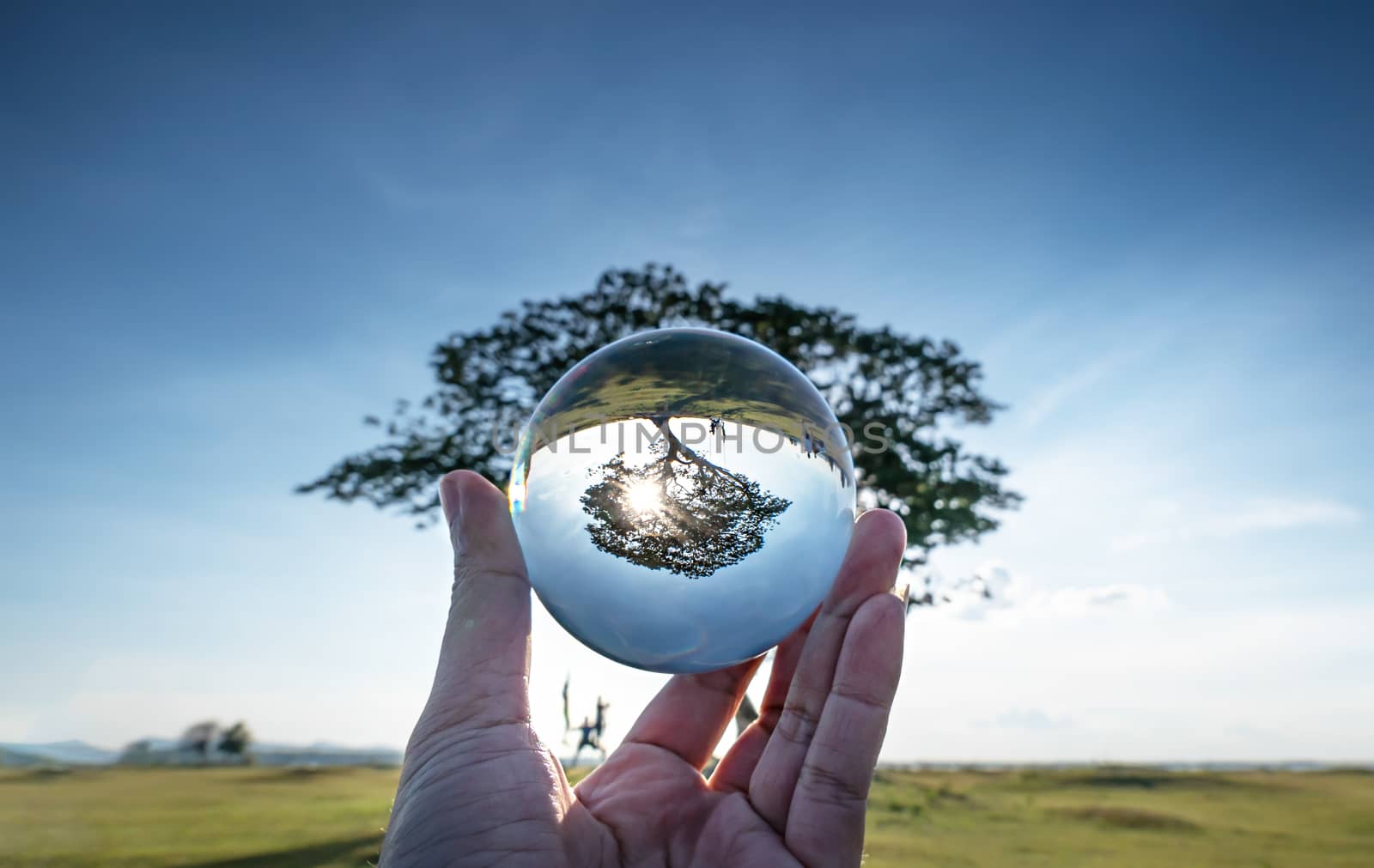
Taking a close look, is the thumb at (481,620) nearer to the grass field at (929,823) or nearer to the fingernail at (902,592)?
the fingernail at (902,592)

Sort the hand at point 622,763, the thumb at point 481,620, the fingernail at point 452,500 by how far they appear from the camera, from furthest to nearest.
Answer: the fingernail at point 452,500, the thumb at point 481,620, the hand at point 622,763

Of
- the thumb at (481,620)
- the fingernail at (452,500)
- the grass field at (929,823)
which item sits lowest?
the grass field at (929,823)

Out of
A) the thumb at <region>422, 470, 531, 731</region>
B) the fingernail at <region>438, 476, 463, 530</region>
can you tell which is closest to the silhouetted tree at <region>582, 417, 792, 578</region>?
the thumb at <region>422, 470, 531, 731</region>

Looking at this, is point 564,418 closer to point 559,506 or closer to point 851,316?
point 559,506

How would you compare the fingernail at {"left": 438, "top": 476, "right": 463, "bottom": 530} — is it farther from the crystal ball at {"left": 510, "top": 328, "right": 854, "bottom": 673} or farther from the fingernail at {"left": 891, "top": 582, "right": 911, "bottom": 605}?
the fingernail at {"left": 891, "top": 582, "right": 911, "bottom": 605}

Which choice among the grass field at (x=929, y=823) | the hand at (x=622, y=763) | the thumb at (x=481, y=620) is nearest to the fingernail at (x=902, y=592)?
the hand at (x=622, y=763)

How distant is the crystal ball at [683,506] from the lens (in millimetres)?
3551

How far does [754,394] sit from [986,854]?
13.6 metres

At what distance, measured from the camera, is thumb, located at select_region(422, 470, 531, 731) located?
376 centimetres

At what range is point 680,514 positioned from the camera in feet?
11.6

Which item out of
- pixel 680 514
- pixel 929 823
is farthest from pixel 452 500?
pixel 929 823

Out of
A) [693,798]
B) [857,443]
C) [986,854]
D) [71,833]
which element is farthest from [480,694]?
[71,833]

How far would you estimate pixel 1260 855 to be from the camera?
14422 mm

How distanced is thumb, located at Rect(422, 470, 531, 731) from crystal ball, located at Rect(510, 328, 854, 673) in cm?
16
